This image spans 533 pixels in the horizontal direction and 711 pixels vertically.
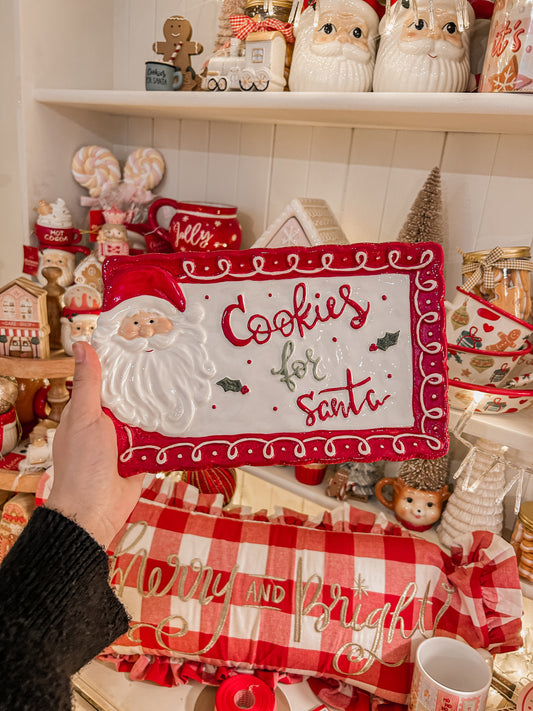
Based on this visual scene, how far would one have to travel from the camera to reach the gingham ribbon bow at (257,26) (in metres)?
1.06

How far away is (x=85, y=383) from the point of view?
2.48ft

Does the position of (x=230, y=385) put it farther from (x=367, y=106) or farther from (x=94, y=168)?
(x=94, y=168)

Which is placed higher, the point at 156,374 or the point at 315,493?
the point at 156,374

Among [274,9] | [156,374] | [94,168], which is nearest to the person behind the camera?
[156,374]

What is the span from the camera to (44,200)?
1479mm

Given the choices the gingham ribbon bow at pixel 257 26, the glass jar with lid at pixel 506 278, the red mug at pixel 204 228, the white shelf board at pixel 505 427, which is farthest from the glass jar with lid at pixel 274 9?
the white shelf board at pixel 505 427

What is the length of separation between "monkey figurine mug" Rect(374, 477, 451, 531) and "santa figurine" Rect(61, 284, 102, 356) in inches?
32.1

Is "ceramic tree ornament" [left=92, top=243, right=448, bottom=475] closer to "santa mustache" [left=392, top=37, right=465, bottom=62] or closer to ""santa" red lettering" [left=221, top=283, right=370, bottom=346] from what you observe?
""santa" red lettering" [left=221, top=283, right=370, bottom=346]

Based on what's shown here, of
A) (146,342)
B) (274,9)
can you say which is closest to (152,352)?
(146,342)

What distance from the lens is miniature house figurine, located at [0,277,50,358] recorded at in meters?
1.24

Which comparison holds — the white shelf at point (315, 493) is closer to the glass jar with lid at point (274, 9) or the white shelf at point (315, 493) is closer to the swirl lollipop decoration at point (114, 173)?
the swirl lollipop decoration at point (114, 173)

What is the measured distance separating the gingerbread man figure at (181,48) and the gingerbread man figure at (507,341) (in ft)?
2.96

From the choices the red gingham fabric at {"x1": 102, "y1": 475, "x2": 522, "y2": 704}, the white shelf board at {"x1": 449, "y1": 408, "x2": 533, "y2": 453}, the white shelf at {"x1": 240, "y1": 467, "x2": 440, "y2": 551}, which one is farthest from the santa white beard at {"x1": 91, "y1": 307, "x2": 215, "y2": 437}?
the white shelf at {"x1": 240, "y1": 467, "x2": 440, "y2": 551}

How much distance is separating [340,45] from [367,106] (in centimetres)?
16
